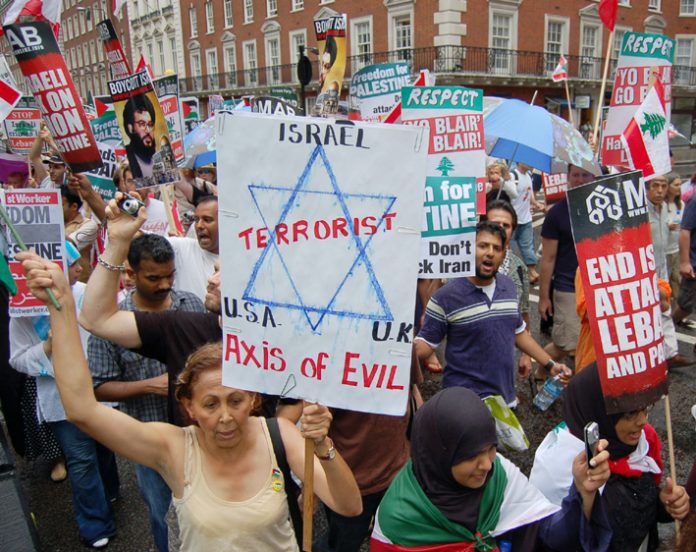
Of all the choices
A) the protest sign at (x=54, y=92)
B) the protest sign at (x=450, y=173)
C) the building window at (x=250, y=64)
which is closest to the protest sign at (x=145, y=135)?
Result: the protest sign at (x=54, y=92)

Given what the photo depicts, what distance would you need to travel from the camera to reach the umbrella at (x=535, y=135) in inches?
208

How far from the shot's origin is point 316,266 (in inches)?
72.4

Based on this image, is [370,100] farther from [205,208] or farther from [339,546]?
[339,546]

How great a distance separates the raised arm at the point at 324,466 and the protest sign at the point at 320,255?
9 centimetres

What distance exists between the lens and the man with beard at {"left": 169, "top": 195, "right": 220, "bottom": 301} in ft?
12.7

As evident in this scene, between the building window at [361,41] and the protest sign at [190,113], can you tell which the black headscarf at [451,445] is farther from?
the building window at [361,41]

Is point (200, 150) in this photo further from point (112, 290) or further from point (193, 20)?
point (193, 20)

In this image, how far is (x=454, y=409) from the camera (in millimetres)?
2033

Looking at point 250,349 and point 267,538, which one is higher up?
point 250,349

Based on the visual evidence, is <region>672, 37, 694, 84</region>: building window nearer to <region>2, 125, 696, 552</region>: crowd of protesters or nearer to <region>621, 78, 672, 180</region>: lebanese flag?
<region>621, 78, 672, 180</region>: lebanese flag

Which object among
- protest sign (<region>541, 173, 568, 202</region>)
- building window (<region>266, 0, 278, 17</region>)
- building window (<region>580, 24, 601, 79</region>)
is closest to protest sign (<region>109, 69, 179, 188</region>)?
protest sign (<region>541, 173, 568, 202</region>)

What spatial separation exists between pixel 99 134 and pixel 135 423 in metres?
5.76

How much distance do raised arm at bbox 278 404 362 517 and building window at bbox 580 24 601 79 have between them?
33.7m

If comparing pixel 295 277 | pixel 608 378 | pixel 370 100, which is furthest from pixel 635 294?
pixel 370 100
